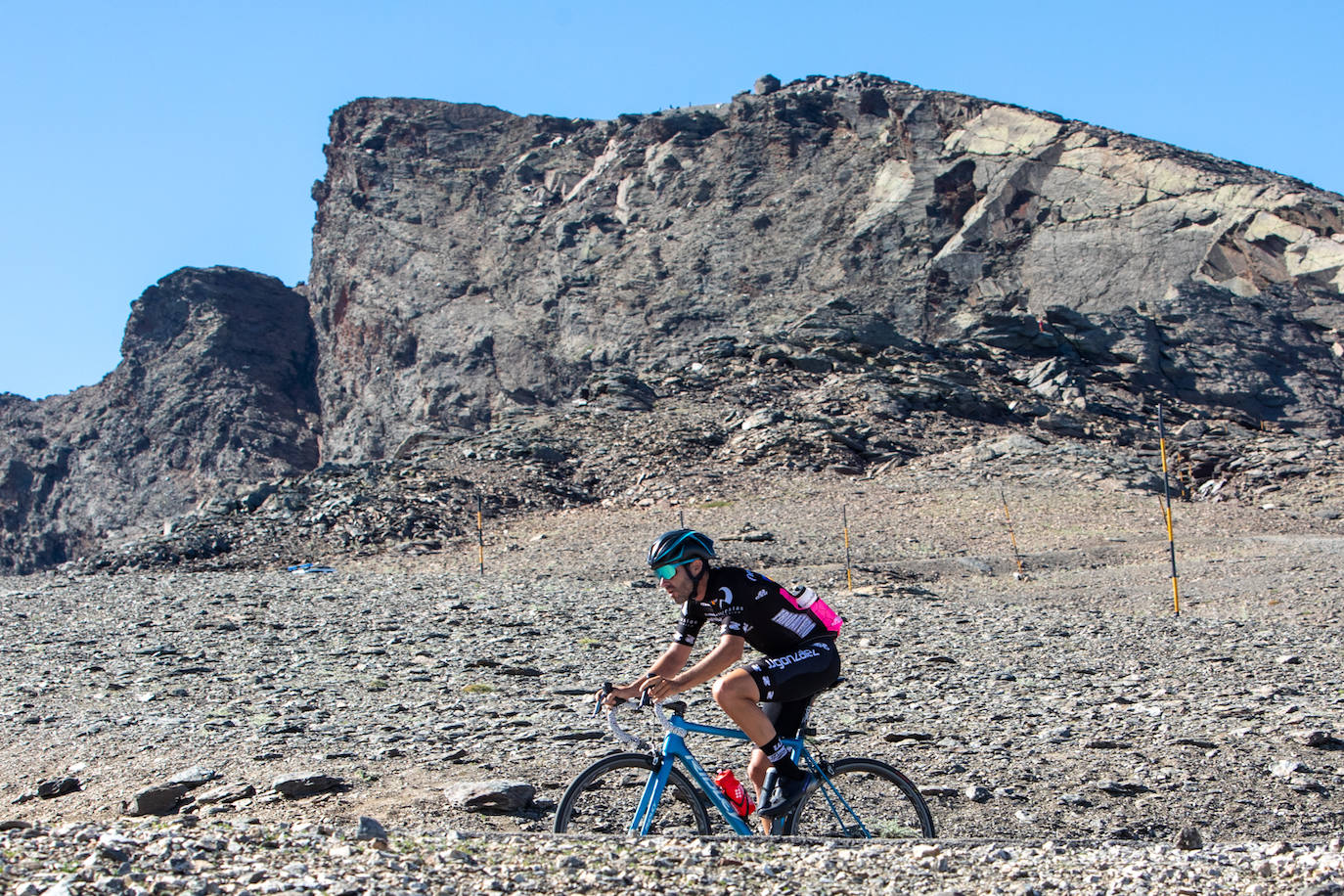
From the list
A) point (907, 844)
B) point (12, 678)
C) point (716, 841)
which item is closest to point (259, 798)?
point (716, 841)

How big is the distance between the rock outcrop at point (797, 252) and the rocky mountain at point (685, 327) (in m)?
0.19

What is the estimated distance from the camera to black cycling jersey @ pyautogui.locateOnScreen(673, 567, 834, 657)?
5.11 m

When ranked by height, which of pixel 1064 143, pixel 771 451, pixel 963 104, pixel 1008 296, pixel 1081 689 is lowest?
pixel 1081 689

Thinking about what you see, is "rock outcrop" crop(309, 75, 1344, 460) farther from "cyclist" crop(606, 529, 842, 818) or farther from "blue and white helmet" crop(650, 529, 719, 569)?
"blue and white helmet" crop(650, 529, 719, 569)

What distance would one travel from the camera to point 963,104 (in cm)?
6366

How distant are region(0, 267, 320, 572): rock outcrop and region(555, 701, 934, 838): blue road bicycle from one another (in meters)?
69.0

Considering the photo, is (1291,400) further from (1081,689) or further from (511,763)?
(511,763)

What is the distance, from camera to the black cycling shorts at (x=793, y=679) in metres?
5.13

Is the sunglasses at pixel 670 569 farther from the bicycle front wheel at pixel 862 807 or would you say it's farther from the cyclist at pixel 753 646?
the bicycle front wheel at pixel 862 807

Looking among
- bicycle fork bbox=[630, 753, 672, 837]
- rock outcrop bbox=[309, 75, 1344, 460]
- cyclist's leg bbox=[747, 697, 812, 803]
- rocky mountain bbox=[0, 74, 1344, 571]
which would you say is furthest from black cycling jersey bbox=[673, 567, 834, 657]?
rock outcrop bbox=[309, 75, 1344, 460]

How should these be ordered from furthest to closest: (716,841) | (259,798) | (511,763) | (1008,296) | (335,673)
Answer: (1008,296) < (335,673) < (511,763) < (259,798) < (716,841)

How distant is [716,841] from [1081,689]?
5.86 m

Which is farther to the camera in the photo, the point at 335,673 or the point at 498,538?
the point at 498,538

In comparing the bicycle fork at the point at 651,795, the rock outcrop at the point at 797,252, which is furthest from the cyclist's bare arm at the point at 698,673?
the rock outcrop at the point at 797,252
